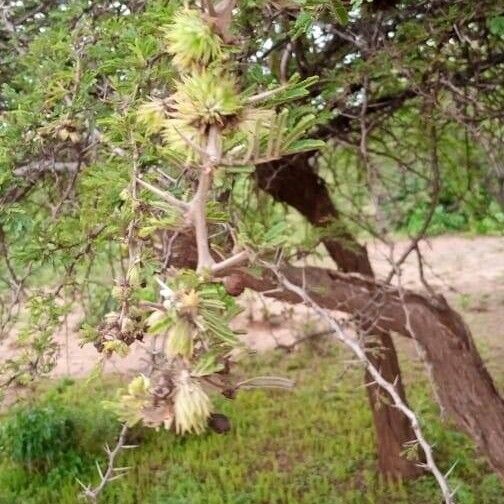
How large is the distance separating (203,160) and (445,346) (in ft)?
7.48

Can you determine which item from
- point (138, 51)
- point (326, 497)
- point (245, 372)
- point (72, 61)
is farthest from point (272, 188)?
point (245, 372)

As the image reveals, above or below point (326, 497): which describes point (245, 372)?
above

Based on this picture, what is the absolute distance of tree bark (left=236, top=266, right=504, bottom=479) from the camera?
282cm

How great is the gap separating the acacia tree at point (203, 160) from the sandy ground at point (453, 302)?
6.35 ft

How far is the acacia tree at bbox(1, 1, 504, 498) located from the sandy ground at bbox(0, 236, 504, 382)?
193 cm

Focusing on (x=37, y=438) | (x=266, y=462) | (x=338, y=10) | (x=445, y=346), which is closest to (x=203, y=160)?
(x=338, y=10)

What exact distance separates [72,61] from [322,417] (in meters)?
3.95

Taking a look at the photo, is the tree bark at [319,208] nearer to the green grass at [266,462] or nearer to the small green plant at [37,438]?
the green grass at [266,462]

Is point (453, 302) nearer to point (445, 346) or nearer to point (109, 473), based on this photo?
point (445, 346)

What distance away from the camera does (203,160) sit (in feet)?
2.37

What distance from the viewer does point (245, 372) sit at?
640 cm

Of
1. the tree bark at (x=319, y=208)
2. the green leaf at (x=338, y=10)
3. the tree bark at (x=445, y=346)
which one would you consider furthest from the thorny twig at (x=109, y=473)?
the tree bark at (x=319, y=208)

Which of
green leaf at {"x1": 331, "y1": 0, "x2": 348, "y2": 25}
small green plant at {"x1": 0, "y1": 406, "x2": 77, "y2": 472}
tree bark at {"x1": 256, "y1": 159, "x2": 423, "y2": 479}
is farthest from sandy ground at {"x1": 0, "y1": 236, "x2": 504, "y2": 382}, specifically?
green leaf at {"x1": 331, "y1": 0, "x2": 348, "y2": 25}

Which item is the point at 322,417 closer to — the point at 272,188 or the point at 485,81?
the point at 272,188
